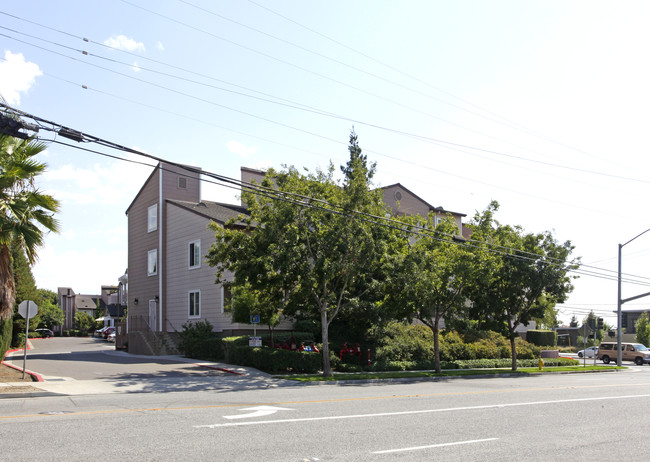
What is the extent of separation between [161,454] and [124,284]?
155 ft

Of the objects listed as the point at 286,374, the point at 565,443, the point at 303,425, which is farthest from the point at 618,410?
the point at 286,374

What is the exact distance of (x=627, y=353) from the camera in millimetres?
47125

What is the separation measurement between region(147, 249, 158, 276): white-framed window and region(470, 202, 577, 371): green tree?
2028 centimetres

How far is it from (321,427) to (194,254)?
24.9 m

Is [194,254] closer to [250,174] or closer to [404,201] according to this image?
[250,174]

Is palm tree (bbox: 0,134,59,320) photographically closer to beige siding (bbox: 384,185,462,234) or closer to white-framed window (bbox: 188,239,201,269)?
white-framed window (bbox: 188,239,201,269)

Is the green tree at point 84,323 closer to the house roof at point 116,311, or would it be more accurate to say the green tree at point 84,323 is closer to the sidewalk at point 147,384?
the house roof at point 116,311

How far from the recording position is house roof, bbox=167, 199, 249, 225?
32.5 meters

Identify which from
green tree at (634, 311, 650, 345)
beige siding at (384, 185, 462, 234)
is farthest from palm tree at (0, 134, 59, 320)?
green tree at (634, 311, 650, 345)

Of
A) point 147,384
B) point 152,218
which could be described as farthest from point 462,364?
point 152,218

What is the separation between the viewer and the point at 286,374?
899 inches

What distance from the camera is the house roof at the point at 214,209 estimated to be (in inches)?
1278

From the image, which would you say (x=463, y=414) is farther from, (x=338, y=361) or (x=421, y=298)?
(x=338, y=361)

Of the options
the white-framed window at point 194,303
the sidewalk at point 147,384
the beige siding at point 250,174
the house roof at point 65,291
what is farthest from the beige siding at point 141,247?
the house roof at point 65,291
